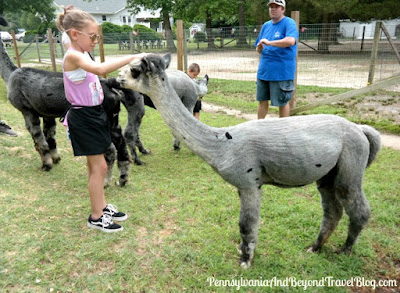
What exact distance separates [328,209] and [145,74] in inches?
84.2

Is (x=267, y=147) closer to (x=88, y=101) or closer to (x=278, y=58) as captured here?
(x=88, y=101)

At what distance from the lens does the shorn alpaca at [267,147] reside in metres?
2.53

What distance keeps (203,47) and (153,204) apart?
12.3 meters

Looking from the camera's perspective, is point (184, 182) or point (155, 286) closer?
point (155, 286)

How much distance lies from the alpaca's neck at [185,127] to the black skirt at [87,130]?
905mm

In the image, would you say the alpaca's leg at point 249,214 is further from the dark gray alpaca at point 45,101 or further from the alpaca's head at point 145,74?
the dark gray alpaca at point 45,101

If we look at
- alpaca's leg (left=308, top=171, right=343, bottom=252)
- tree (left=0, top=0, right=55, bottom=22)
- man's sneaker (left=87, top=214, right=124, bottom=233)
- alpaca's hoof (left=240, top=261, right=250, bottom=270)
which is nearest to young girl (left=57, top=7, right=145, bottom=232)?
man's sneaker (left=87, top=214, right=124, bottom=233)

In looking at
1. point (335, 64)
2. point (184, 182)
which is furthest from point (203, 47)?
point (184, 182)

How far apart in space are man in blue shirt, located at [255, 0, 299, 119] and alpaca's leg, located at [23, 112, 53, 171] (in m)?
3.65

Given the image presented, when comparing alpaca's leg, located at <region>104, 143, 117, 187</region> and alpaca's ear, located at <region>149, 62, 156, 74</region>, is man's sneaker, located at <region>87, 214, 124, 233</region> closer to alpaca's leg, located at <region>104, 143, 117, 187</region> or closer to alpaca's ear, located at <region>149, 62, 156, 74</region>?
alpaca's leg, located at <region>104, 143, 117, 187</region>

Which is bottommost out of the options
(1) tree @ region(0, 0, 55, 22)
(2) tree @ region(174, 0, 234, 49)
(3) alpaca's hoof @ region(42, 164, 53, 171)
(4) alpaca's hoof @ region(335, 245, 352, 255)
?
(4) alpaca's hoof @ region(335, 245, 352, 255)

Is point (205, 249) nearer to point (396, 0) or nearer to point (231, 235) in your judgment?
point (231, 235)

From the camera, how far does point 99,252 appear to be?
3166mm

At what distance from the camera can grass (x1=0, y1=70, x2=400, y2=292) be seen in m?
2.87
